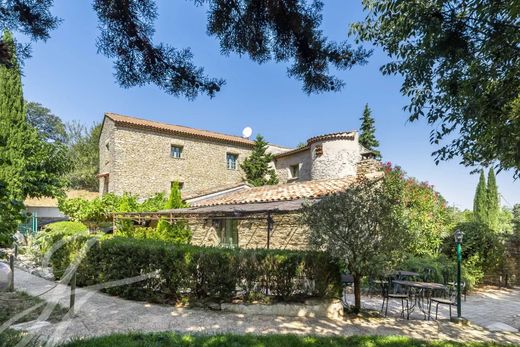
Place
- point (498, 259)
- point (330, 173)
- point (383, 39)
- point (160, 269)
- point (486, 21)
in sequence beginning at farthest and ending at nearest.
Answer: point (330, 173), point (498, 259), point (160, 269), point (383, 39), point (486, 21)

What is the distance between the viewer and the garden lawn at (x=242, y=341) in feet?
16.2

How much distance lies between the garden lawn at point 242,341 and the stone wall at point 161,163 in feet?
66.0

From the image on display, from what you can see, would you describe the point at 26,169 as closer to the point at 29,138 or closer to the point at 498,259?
the point at 29,138

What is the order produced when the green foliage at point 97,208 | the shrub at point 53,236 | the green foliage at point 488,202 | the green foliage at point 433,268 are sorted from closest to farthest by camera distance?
the green foliage at point 433,268
the shrub at point 53,236
the green foliage at point 97,208
the green foliage at point 488,202

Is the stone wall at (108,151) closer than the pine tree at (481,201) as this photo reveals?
Yes

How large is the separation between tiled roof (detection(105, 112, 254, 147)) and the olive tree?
2028 centimetres

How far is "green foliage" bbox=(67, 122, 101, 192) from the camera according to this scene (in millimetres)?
40969

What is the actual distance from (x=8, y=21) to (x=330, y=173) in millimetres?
21098

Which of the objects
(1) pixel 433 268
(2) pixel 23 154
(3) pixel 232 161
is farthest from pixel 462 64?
(3) pixel 232 161

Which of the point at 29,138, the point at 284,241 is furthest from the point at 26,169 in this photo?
the point at 284,241

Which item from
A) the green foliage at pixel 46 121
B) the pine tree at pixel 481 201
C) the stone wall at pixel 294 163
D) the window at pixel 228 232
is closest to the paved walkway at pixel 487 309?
the window at pixel 228 232

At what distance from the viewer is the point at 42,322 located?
6.18 meters

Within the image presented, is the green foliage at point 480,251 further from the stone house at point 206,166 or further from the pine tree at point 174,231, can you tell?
the pine tree at point 174,231

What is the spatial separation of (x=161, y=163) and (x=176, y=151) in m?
1.72
